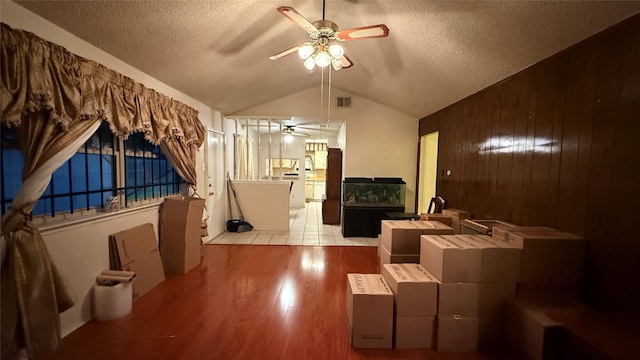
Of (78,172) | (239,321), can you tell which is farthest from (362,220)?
(78,172)

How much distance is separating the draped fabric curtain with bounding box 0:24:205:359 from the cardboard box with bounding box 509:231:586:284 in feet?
10.5

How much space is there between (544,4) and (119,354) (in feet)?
12.0

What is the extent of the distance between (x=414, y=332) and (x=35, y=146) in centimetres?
282

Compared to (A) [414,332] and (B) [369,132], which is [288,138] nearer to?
(B) [369,132]

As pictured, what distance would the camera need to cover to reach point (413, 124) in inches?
202

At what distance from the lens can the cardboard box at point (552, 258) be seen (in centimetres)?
181

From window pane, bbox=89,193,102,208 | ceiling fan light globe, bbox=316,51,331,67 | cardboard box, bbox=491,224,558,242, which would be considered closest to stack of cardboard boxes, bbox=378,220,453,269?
cardboard box, bbox=491,224,558,242

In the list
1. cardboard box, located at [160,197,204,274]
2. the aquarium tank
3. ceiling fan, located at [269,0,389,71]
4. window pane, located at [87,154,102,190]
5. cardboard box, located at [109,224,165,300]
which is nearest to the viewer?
ceiling fan, located at [269,0,389,71]

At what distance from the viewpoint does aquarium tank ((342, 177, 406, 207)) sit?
192 inches

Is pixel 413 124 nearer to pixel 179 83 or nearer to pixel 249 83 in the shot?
pixel 249 83

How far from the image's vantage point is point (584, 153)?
1.81 m

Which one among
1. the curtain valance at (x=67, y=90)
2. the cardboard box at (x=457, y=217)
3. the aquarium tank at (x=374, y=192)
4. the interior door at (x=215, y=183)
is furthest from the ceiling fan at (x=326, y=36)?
the aquarium tank at (x=374, y=192)

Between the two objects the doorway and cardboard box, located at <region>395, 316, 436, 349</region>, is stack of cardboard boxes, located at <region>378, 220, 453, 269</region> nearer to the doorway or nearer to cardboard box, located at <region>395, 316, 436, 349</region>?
cardboard box, located at <region>395, 316, 436, 349</region>

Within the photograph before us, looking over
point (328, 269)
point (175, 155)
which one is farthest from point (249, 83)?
point (328, 269)
